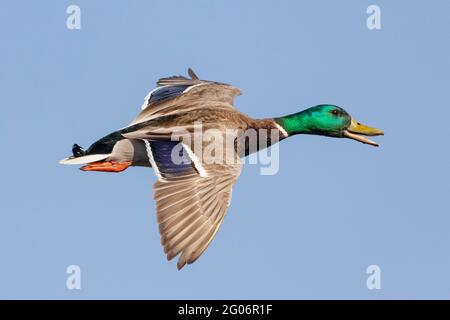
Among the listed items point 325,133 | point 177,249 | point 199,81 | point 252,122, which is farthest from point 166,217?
point 199,81

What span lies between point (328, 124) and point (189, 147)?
2473 mm

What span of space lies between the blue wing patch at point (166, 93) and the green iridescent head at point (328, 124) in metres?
1.49

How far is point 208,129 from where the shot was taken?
13375 millimetres

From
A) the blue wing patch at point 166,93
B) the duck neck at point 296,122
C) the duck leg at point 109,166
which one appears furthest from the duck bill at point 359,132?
the duck leg at point 109,166

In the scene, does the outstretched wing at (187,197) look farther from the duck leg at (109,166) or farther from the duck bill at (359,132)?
the duck bill at (359,132)

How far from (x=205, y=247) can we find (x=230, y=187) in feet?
3.37

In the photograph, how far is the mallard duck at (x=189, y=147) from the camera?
1194cm

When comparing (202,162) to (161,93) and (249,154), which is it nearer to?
(249,154)

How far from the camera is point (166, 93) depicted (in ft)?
51.0

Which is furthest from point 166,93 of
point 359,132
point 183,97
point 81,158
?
point 359,132

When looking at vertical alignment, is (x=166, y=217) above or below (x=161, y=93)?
below

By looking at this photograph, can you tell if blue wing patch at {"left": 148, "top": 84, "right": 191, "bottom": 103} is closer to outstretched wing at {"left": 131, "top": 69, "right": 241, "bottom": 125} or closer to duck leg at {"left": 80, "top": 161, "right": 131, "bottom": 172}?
outstretched wing at {"left": 131, "top": 69, "right": 241, "bottom": 125}

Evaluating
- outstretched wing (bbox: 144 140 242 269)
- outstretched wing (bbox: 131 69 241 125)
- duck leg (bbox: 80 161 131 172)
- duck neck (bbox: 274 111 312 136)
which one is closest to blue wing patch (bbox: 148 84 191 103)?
outstretched wing (bbox: 131 69 241 125)

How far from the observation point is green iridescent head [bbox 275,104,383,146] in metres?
14.8
